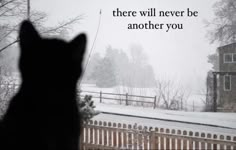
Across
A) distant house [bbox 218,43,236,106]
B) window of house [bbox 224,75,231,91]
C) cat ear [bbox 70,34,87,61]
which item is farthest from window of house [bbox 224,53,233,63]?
cat ear [bbox 70,34,87,61]

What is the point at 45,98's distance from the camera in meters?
1.02

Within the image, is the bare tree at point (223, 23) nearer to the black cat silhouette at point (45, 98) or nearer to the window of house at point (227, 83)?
the window of house at point (227, 83)

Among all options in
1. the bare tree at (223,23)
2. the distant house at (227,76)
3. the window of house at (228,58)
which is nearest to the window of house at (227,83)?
the distant house at (227,76)

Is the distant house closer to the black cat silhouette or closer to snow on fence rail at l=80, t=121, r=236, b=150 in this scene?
snow on fence rail at l=80, t=121, r=236, b=150

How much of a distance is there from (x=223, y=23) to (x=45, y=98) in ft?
65.5

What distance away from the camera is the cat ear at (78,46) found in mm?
1121

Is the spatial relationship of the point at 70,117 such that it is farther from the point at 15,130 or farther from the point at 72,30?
the point at 72,30

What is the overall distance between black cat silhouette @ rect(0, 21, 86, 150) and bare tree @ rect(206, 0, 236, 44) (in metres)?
19.0

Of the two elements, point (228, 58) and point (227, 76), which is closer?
point (227, 76)

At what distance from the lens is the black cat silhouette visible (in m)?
0.97

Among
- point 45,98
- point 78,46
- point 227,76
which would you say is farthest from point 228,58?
point 45,98

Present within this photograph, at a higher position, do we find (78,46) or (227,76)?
(227,76)

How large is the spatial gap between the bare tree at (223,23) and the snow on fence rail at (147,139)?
1454cm

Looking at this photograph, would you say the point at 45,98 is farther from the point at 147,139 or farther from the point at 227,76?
the point at 227,76
